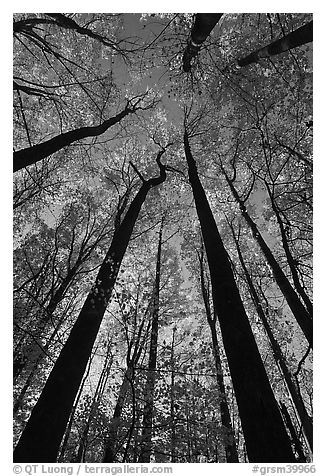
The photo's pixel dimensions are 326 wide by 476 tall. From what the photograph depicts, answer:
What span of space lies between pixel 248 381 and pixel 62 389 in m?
1.83

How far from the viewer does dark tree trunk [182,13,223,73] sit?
3501 mm

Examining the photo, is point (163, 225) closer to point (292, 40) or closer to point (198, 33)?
point (198, 33)

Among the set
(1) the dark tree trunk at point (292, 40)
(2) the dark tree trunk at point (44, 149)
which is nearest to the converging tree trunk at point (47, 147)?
(2) the dark tree trunk at point (44, 149)

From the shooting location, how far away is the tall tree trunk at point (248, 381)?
1.72m

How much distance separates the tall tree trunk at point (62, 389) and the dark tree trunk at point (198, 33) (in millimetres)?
3680

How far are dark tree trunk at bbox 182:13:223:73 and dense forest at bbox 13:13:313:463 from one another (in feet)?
0.11

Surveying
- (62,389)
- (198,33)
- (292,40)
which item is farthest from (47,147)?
(292,40)

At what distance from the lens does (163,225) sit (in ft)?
33.2

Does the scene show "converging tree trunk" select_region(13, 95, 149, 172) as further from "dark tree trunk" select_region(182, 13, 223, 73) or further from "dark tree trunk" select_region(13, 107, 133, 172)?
"dark tree trunk" select_region(182, 13, 223, 73)

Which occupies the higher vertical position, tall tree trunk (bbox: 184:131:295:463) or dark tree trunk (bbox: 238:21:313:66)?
dark tree trunk (bbox: 238:21:313:66)

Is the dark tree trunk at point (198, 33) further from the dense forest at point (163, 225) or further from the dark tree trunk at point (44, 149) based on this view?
the dark tree trunk at point (44, 149)

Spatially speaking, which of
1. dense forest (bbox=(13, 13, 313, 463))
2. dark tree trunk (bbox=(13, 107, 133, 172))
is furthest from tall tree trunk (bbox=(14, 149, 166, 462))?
dark tree trunk (bbox=(13, 107, 133, 172))

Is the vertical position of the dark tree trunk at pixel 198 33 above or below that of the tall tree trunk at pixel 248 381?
above

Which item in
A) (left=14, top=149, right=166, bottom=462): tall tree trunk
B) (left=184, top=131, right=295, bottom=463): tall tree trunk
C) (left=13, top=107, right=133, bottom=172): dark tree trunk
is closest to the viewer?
(left=184, top=131, right=295, bottom=463): tall tree trunk
